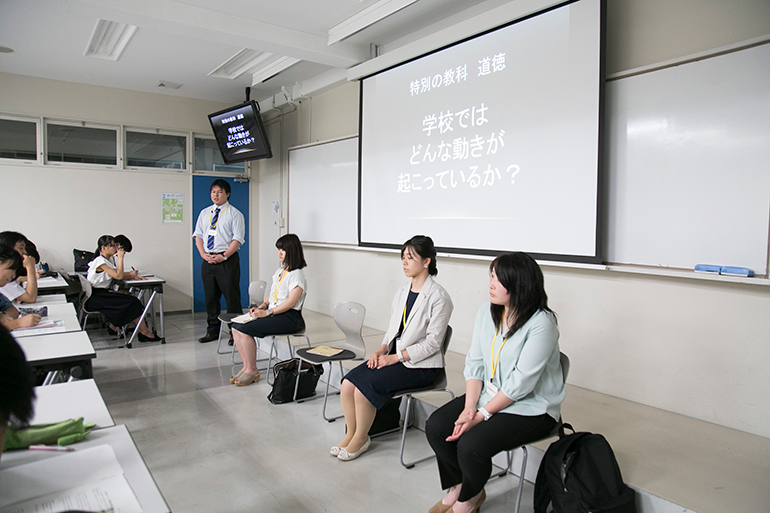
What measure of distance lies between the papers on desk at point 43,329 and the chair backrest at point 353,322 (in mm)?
1705

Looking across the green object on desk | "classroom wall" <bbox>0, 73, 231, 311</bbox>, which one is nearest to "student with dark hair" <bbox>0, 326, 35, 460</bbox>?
the green object on desk

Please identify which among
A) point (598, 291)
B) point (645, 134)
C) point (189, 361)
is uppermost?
point (645, 134)

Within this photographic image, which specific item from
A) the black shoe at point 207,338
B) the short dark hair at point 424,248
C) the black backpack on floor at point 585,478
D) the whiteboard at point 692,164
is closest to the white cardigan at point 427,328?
the short dark hair at point 424,248

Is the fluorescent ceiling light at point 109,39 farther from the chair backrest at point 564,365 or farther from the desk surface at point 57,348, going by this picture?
the chair backrest at point 564,365

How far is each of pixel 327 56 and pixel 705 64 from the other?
3387mm

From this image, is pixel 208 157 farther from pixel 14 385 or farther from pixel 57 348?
pixel 14 385

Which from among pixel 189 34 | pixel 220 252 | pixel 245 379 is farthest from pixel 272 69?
pixel 245 379

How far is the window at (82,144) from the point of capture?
20.2 ft

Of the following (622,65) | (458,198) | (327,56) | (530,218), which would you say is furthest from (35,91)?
(622,65)

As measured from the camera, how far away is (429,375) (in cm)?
277

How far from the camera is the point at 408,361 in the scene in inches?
108

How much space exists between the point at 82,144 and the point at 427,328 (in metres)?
5.91

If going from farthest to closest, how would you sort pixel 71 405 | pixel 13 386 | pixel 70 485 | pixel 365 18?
pixel 365 18, pixel 71 405, pixel 70 485, pixel 13 386

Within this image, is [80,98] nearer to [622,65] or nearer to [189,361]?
[189,361]
